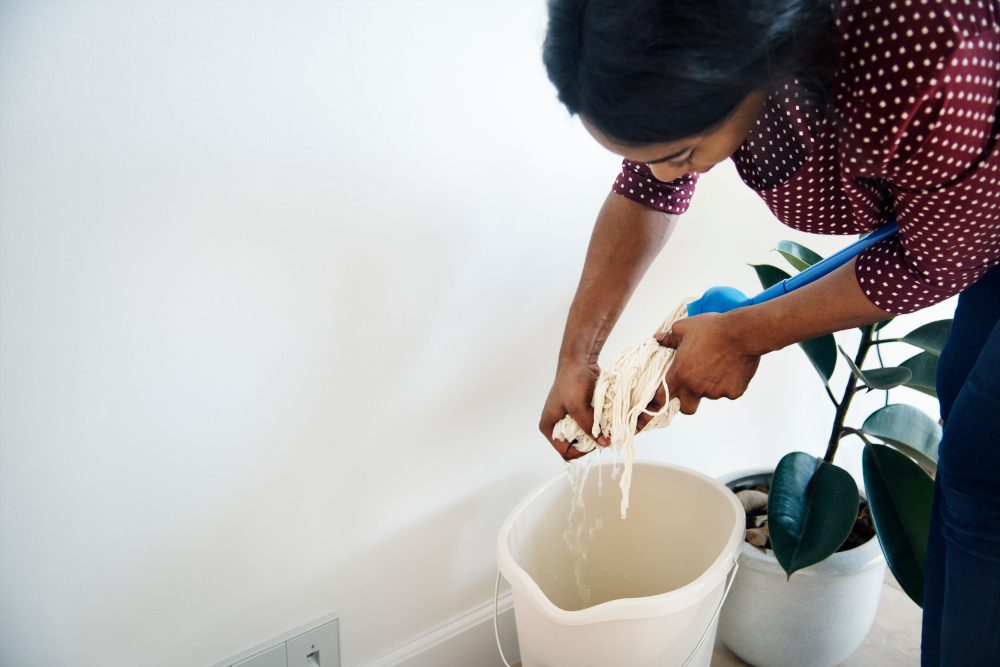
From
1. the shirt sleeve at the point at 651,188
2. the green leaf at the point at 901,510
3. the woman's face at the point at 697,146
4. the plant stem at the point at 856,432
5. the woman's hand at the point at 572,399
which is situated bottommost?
the green leaf at the point at 901,510

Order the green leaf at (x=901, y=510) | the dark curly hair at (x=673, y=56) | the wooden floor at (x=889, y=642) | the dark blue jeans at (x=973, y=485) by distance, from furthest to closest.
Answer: the wooden floor at (x=889, y=642) → the green leaf at (x=901, y=510) → the dark blue jeans at (x=973, y=485) → the dark curly hair at (x=673, y=56)

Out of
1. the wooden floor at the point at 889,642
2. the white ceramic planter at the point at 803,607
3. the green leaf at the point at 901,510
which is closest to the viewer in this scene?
the green leaf at the point at 901,510

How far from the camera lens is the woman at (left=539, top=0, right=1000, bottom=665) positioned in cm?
49

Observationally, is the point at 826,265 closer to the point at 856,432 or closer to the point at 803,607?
the point at 856,432

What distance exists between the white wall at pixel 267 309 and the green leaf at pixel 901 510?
480 mm

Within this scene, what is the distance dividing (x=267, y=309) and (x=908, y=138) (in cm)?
67

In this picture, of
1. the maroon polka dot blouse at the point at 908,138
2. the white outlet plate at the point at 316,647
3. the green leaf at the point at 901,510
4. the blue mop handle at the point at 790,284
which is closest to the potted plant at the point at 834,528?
the green leaf at the point at 901,510

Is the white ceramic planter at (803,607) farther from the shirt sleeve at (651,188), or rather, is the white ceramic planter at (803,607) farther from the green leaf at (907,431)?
the shirt sleeve at (651,188)

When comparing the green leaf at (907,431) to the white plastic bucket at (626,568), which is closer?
the white plastic bucket at (626,568)

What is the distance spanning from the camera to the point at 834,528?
0.94 m

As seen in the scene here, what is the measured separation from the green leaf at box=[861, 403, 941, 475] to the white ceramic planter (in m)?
0.16

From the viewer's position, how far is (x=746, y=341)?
728mm

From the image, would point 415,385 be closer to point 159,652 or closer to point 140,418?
point 140,418

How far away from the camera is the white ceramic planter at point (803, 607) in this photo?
3.37 feet
